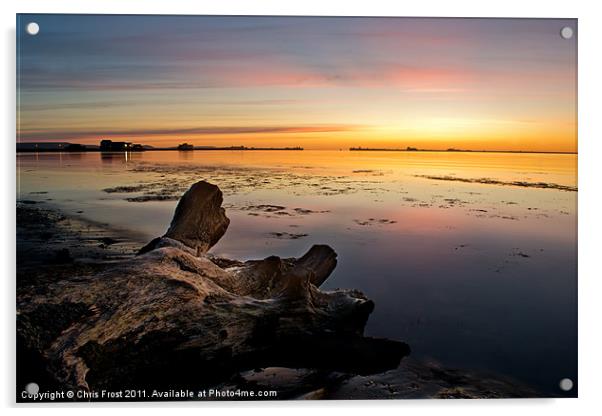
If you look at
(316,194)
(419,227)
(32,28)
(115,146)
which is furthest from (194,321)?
(32,28)

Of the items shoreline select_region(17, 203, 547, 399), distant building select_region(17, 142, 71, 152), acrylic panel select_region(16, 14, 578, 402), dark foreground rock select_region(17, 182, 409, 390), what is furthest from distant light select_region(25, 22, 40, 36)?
dark foreground rock select_region(17, 182, 409, 390)

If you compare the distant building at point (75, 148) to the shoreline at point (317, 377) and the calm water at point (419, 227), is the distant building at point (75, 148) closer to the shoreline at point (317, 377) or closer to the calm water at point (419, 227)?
the calm water at point (419, 227)

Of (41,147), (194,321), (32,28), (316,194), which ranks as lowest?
(194,321)

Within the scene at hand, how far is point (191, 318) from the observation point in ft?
11.6

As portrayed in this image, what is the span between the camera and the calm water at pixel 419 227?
12.6ft

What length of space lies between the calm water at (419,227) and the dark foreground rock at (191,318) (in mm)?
132

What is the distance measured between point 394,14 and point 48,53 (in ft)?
7.15

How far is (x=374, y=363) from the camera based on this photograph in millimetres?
3754

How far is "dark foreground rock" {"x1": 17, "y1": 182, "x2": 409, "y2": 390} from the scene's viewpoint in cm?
338

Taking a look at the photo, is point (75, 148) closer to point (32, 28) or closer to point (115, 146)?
point (115, 146)

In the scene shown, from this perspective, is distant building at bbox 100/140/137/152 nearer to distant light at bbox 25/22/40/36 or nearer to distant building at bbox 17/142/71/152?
distant building at bbox 17/142/71/152

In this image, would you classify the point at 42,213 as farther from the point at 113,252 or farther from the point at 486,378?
the point at 486,378

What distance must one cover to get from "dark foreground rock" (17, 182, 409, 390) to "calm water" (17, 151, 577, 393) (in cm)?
13

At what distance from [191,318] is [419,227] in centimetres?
159
